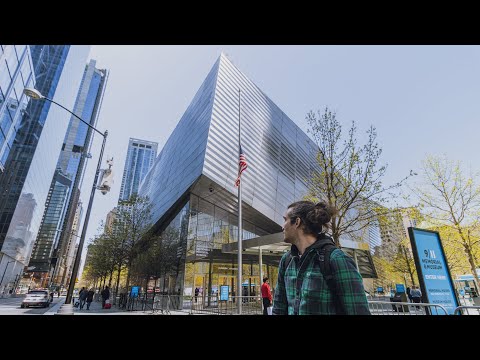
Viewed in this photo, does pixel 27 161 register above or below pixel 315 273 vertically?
above

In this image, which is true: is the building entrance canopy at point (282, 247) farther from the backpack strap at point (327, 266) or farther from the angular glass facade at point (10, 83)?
the angular glass facade at point (10, 83)

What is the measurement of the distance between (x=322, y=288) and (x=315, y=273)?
0.13 m

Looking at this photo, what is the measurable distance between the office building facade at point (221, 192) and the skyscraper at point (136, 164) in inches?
4475

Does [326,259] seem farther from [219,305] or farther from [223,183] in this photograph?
[223,183]

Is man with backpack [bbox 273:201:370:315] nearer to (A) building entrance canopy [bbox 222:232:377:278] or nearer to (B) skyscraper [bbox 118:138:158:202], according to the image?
(A) building entrance canopy [bbox 222:232:377:278]

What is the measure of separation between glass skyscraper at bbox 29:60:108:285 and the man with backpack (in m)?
110

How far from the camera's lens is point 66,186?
132750mm

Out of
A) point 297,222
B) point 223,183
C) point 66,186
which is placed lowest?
point 297,222

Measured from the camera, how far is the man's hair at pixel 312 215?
101 inches

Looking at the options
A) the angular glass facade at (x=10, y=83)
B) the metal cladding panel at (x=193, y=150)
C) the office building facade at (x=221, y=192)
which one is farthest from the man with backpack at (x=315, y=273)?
the angular glass facade at (x=10, y=83)

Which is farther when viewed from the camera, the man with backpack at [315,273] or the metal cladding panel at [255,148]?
the metal cladding panel at [255,148]

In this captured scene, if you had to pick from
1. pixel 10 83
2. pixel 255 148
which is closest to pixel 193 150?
pixel 255 148
